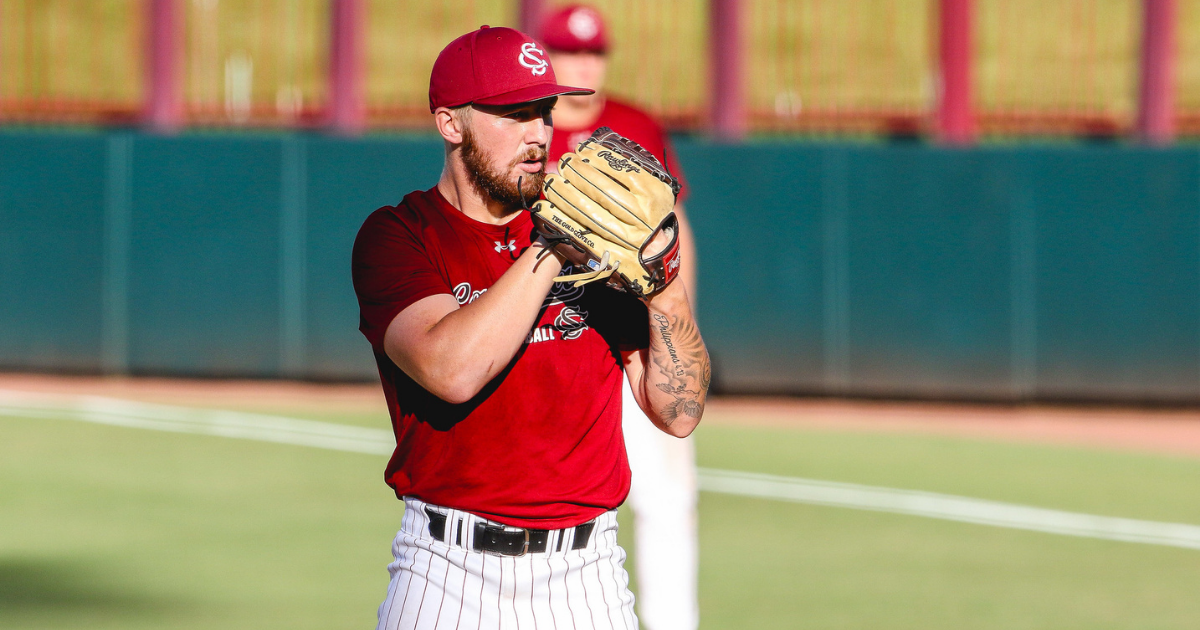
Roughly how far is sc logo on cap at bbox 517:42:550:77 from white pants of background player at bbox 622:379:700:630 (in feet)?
6.70

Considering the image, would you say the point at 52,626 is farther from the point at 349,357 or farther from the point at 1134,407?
the point at 1134,407

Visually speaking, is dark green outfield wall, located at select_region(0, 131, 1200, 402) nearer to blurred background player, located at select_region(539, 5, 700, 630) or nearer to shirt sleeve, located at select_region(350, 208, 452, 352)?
blurred background player, located at select_region(539, 5, 700, 630)

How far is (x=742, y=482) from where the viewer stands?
29.5ft

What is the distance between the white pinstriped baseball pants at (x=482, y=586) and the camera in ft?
10.5

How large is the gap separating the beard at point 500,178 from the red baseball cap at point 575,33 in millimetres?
1870

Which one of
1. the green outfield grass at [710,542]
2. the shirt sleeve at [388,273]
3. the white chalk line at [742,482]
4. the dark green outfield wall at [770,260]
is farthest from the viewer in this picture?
the dark green outfield wall at [770,260]

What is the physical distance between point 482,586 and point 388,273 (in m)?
0.69

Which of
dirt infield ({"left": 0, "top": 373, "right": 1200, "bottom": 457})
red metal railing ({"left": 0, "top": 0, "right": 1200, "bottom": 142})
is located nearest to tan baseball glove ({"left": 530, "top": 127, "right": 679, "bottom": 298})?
dirt infield ({"left": 0, "top": 373, "right": 1200, "bottom": 457})

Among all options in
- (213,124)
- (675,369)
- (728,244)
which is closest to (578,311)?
(675,369)

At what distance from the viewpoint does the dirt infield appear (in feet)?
35.4

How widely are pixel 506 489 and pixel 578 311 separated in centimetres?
40

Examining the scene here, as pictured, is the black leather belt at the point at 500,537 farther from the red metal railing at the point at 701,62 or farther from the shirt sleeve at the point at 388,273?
the red metal railing at the point at 701,62

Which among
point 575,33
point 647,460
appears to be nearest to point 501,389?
point 647,460

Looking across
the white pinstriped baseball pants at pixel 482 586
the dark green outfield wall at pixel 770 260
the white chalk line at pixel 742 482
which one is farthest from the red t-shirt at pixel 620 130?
the dark green outfield wall at pixel 770 260
